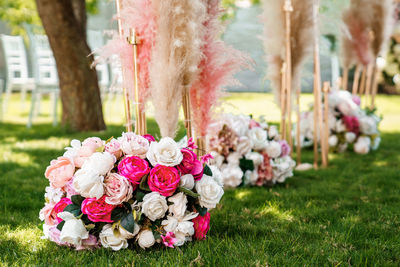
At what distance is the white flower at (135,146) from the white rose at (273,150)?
1.52 m

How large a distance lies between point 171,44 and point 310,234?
1.16 metres

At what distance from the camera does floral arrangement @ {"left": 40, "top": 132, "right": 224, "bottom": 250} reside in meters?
1.91

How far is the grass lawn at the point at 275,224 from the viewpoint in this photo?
1.88m

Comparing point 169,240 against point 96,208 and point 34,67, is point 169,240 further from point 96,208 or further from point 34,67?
point 34,67

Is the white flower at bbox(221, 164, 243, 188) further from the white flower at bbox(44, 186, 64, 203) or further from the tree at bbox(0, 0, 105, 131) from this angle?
the tree at bbox(0, 0, 105, 131)

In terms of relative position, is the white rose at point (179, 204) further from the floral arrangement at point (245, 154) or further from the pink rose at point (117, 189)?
the floral arrangement at point (245, 154)

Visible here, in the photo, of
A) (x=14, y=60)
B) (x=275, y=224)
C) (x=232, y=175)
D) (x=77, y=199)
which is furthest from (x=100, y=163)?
(x=14, y=60)

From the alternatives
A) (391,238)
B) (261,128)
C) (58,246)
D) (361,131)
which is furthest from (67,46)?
(391,238)

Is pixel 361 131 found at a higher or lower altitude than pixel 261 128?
lower

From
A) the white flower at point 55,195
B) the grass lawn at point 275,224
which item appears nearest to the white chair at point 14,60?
the grass lawn at point 275,224

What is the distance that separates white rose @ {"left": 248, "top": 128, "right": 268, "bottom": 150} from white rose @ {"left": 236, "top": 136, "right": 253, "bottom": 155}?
0.04m

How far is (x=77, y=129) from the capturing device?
584cm

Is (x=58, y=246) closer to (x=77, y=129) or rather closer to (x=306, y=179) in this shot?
(x=306, y=179)

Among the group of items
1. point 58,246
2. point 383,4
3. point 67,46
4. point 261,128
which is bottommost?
point 58,246
